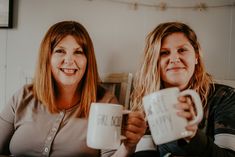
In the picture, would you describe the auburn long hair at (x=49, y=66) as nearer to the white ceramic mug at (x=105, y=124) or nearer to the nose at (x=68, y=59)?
the nose at (x=68, y=59)

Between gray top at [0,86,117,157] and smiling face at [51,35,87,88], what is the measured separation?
0.42ft

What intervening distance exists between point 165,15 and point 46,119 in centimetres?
73

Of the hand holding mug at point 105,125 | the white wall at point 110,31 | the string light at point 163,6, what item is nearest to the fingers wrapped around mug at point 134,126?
the hand holding mug at point 105,125

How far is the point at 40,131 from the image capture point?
1.10 m

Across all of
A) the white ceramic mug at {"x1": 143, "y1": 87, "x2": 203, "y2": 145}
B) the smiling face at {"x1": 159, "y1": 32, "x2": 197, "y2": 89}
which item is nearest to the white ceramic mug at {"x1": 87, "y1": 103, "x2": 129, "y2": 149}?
the white ceramic mug at {"x1": 143, "y1": 87, "x2": 203, "y2": 145}

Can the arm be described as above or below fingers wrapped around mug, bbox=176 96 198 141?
below

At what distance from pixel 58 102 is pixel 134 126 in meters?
0.53

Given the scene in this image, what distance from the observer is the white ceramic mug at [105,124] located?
27.0 inches

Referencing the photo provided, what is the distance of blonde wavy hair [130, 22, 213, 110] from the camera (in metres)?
1.08

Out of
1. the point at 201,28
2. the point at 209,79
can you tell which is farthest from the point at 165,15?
the point at 209,79

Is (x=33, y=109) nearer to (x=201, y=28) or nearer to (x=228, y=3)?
(x=201, y=28)

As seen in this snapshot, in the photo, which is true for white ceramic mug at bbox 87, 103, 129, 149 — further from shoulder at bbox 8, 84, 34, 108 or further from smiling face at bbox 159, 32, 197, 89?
shoulder at bbox 8, 84, 34, 108

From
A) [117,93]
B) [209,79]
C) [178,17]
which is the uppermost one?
[178,17]

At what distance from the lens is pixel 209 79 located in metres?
1.11
